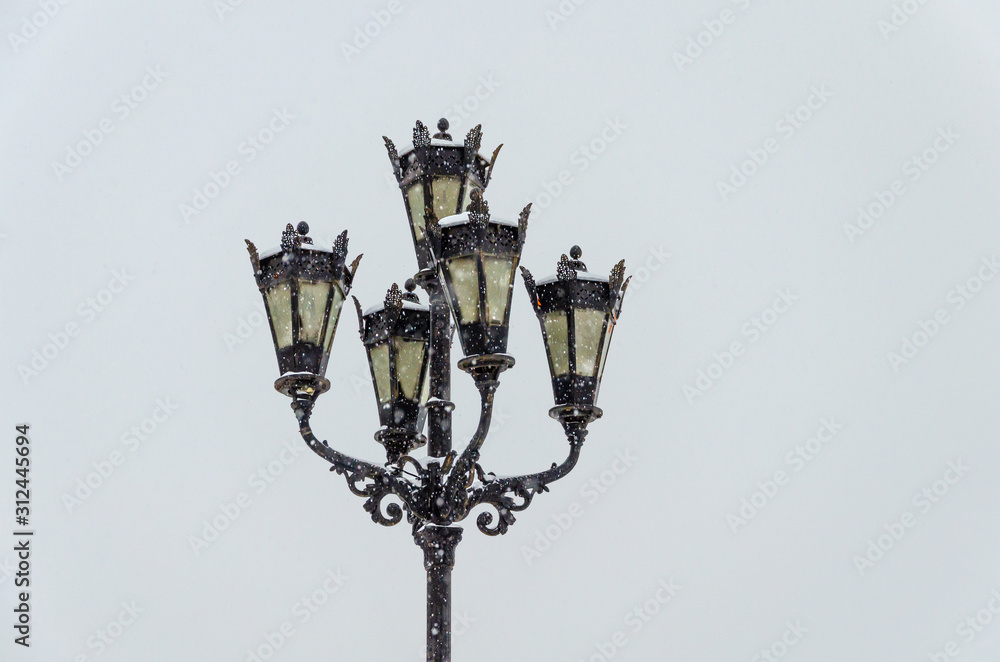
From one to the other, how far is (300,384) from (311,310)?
301 mm

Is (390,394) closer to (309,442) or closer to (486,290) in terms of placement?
(309,442)

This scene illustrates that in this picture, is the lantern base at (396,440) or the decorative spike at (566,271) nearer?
the decorative spike at (566,271)

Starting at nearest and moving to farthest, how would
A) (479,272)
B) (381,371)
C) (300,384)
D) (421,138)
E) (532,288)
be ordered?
(479,272)
(300,384)
(532,288)
(421,138)
(381,371)

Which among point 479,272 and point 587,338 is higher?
point 479,272

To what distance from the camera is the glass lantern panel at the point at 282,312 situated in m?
4.77

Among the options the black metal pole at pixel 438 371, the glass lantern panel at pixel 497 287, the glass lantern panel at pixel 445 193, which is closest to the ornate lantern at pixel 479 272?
the glass lantern panel at pixel 497 287

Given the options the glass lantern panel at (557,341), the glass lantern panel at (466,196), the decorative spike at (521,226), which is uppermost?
the glass lantern panel at (466,196)

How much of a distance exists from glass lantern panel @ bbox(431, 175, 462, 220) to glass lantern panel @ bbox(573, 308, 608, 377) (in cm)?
92

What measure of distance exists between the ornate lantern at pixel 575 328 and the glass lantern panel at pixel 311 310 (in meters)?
0.85

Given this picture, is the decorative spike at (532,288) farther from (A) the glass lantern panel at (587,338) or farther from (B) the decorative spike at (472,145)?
(B) the decorative spike at (472,145)

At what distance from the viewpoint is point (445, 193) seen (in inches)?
214

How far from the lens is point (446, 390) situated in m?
5.00

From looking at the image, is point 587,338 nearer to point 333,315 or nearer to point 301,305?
point 333,315

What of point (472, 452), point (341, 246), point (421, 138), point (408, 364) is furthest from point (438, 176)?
point (472, 452)
